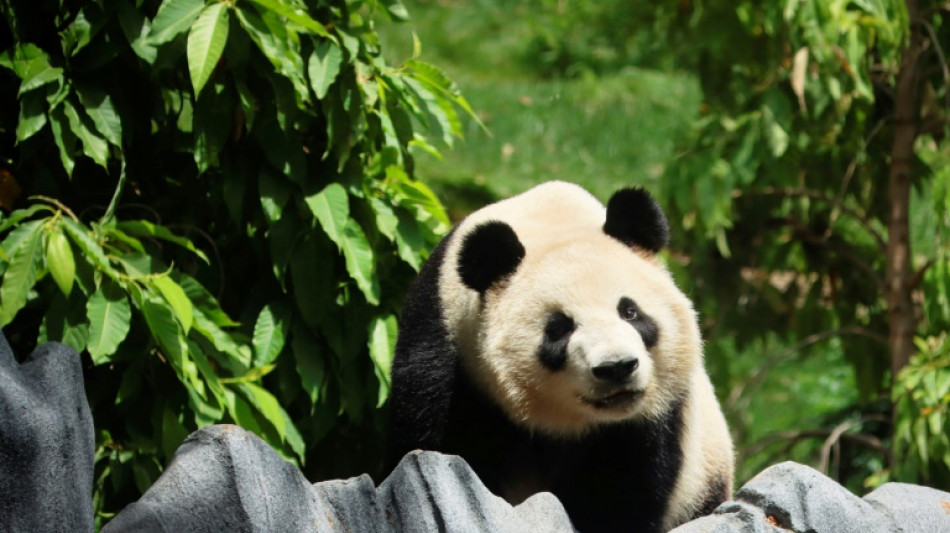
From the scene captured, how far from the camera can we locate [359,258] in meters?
3.69

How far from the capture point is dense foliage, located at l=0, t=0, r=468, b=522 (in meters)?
3.26

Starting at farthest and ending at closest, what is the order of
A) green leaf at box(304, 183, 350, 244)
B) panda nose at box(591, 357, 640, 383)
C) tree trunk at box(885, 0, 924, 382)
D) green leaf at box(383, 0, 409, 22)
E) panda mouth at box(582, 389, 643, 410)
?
tree trunk at box(885, 0, 924, 382), green leaf at box(383, 0, 409, 22), green leaf at box(304, 183, 350, 244), panda mouth at box(582, 389, 643, 410), panda nose at box(591, 357, 640, 383)

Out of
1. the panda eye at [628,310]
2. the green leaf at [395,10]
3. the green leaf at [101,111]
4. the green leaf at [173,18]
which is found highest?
the green leaf at [173,18]

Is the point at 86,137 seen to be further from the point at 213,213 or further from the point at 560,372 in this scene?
the point at 560,372

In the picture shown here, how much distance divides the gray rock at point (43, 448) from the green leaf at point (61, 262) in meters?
0.83

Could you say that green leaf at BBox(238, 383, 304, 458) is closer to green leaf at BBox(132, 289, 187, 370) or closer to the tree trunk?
green leaf at BBox(132, 289, 187, 370)

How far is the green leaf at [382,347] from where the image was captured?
3793 mm

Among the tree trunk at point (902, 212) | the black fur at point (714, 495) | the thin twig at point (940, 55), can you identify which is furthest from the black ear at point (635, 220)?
the tree trunk at point (902, 212)

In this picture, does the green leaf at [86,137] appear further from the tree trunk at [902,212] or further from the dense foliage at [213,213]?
the tree trunk at [902,212]

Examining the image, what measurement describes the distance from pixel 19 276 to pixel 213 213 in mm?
994

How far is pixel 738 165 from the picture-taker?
17.7 ft

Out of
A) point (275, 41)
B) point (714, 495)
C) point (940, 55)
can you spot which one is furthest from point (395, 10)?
point (940, 55)

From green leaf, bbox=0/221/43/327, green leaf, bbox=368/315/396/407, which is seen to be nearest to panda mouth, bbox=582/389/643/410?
green leaf, bbox=368/315/396/407

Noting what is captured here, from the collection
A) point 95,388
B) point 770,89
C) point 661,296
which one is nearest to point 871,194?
point 770,89
